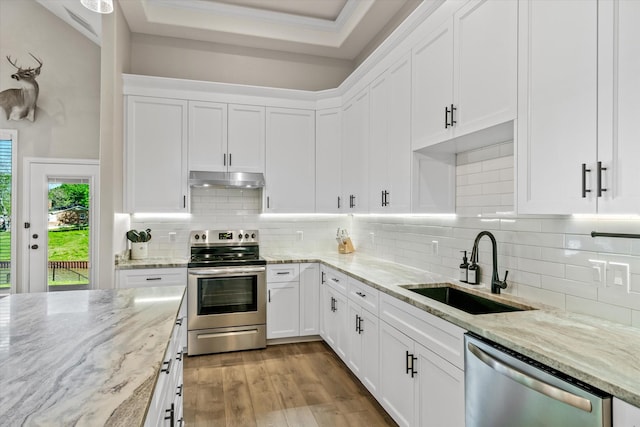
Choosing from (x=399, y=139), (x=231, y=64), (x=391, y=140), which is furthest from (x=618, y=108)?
(x=231, y=64)

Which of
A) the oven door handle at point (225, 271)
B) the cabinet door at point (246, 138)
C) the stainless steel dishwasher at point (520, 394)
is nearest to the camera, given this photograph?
the stainless steel dishwasher at point (520, 394)

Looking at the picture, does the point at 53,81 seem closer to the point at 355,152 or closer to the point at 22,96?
the point at 22,96

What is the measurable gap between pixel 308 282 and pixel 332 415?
1.52 m

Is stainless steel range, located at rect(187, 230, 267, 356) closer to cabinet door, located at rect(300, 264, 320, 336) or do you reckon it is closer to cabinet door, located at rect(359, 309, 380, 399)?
cabinet door, located at rect(300, 264, 320, 336)

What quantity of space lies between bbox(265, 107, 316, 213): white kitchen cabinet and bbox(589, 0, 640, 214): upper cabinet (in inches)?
119

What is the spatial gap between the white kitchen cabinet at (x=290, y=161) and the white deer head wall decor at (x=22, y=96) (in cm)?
264

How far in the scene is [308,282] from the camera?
3928 millimetres

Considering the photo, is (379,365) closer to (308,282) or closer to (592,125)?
(308,282)

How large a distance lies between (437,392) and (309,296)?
2160 millimetres

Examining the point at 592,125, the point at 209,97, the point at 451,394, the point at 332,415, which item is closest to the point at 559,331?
the point at 451,394

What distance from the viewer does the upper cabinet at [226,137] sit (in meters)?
3.91

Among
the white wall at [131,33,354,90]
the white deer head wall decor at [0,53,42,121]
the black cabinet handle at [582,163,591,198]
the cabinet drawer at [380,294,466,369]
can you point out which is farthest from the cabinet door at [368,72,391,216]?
the white deer head wall decor at [0,53,42,121]

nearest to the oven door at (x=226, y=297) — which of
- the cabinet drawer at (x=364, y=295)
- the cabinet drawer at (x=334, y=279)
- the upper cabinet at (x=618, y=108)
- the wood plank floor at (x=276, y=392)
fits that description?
the wood plank floor at (x=276, y=392)

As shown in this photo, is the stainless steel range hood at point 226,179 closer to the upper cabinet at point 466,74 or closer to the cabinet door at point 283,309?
the cabinet door at point 283,309
